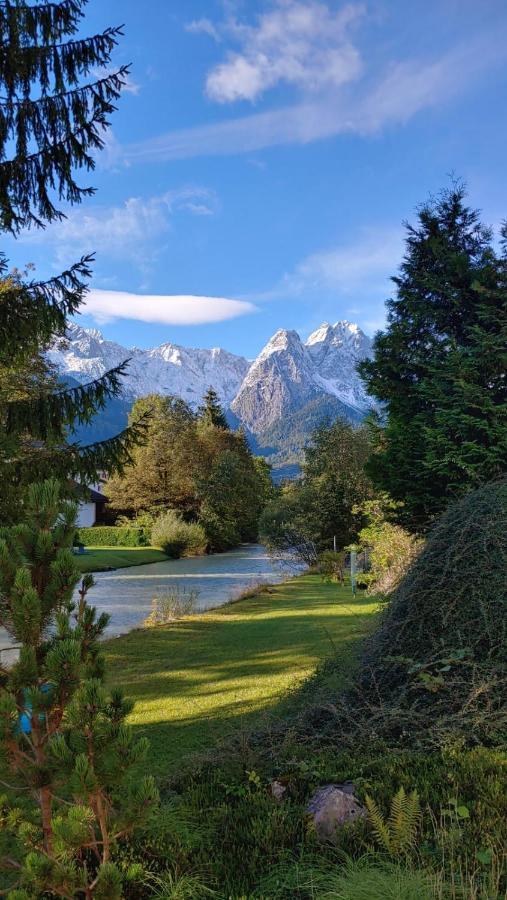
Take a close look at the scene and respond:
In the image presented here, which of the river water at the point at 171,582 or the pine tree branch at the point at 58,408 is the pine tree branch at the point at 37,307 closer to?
the pine tree branch at the point at 58,408

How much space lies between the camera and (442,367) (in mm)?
6977

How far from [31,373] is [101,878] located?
15.4 metres

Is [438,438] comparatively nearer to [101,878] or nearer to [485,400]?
[485,400]

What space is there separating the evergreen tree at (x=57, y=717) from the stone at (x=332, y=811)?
3.69 ft

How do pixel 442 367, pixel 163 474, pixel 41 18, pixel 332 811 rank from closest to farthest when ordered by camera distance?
pixel 332 811 → pixel 41 18 → pixel 442 367 → pixel 163 474

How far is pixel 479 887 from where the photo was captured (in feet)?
6.47

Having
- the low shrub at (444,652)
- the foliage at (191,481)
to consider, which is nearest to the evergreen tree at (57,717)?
the low shrub at (444,652)

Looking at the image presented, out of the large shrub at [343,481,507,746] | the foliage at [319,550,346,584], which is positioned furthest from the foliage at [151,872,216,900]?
the foliage at [319,550,346,584]

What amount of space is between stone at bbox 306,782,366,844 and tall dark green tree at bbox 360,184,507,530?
13.8 ft

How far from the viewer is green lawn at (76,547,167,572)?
2489cm

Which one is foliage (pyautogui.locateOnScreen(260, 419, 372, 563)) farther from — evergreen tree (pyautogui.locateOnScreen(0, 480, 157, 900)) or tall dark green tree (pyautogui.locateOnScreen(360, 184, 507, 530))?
evergreen tree (pyautogui.locateOnScreen(0, 480, 157, 900))

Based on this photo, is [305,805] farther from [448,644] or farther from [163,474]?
[163,474]

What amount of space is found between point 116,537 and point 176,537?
609 centimetres

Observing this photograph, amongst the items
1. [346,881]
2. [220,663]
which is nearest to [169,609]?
[220,663]
